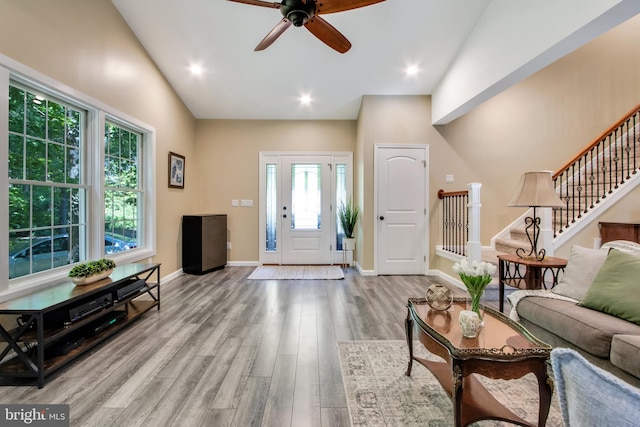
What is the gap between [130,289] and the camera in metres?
2.60

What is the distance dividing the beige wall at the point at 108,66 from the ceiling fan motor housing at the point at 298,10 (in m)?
1.97

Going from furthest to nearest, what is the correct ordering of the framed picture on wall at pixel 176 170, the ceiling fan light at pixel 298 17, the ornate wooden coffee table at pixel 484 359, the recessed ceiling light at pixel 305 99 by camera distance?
the recessed ceiling light at pixel 305 99 → the framed picture on wall at pixel 176 170 → the ceiling fan light at pixel 298 17 → the ornate wooden coffee table at pixel 484 359

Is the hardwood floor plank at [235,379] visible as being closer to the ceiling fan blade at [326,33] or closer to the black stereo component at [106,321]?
the black stereo component at [106,321]

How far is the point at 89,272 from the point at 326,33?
2848 millimetres

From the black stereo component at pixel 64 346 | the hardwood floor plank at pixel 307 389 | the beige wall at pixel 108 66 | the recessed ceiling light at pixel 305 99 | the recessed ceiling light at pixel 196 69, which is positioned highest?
the recessed ceiling light at pixel 196 69

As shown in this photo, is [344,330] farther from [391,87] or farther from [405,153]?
[391,87]

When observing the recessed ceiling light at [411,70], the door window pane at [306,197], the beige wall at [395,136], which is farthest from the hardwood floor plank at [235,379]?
the recessed ceiling light at [411,70]

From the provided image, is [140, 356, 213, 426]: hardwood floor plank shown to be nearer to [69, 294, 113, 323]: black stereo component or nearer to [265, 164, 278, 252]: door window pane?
[69, 294, 113, 323]: black stereo component

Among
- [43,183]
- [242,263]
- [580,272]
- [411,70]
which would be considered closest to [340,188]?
[411,70]

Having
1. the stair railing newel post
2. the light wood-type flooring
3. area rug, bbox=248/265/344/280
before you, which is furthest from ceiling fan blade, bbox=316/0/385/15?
area rug, bbox=248/265/344/280

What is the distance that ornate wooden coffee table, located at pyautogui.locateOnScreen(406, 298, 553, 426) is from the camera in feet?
3.98

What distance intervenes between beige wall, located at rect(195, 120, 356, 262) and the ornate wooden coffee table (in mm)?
4060

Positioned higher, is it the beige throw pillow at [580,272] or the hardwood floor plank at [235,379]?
the beige throw pillow at [580,272]

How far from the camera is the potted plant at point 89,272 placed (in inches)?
87.8
